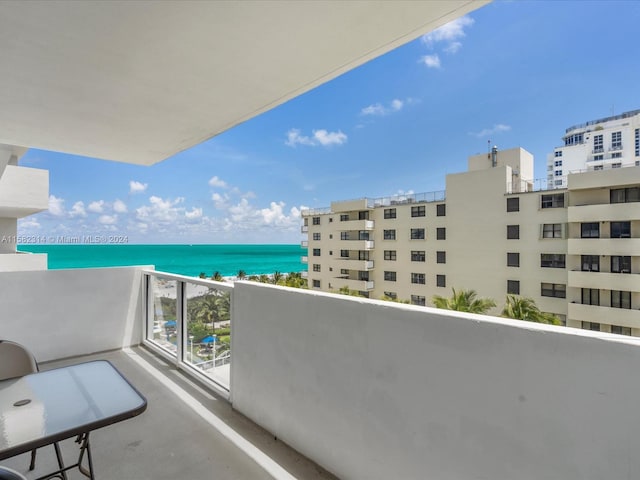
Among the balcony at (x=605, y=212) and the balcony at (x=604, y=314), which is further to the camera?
the balcony at (x=604, y=314)

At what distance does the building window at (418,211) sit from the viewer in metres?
26.0

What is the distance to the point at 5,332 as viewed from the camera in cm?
352

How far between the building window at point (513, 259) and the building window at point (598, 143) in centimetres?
2291

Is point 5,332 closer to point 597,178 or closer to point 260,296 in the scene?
point 260,296

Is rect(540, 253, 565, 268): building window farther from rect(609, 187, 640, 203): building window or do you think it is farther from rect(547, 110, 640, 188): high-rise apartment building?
rect(547, 110, 640, 188): high-rise apartment building

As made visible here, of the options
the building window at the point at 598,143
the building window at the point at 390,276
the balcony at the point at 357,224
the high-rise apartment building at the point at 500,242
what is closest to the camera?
the high-rise apartment building at the point at 500,242

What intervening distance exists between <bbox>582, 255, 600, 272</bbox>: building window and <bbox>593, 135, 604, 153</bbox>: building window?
2283cm

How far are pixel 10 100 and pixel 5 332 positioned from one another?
2.63 m

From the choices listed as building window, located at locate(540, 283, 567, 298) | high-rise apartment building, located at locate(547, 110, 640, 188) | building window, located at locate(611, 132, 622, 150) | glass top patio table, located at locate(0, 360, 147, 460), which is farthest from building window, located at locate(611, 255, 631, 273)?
glass top patio table, located at locate(0, 360, 147, 460)

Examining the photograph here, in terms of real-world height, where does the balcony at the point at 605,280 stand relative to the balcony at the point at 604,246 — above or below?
below

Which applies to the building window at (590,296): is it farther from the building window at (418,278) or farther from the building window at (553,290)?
the building window at (418,278)

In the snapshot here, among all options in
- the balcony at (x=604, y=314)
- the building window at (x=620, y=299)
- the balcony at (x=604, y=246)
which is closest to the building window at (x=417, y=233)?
the balcony at (x=604, y=246)

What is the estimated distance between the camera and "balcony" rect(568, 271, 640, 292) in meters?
18.1

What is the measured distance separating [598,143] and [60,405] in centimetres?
4756
